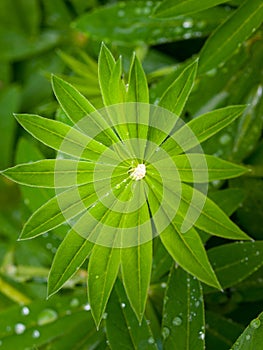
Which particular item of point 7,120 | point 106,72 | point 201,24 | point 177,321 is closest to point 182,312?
point 177,321

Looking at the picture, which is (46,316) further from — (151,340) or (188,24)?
(188,24)

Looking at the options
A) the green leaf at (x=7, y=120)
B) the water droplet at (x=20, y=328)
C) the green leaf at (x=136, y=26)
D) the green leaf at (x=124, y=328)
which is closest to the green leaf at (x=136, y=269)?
the green leaf at (x=124, y=328)

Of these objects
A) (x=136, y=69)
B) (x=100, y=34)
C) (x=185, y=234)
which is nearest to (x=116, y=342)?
(x=185, y=234)

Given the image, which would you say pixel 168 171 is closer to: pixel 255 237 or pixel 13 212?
pixel 255 237

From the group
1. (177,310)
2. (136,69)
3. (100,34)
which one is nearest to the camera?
(136,69)

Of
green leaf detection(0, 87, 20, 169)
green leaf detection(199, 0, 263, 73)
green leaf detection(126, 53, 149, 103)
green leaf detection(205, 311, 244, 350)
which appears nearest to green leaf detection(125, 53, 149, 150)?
green leaf detection(126, 53, 149, 103)

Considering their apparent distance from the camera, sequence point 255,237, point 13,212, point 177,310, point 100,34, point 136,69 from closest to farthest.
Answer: point 136,69
point 177,310
point 255,237
point 100,34
point 13,212

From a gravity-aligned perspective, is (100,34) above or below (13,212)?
above
